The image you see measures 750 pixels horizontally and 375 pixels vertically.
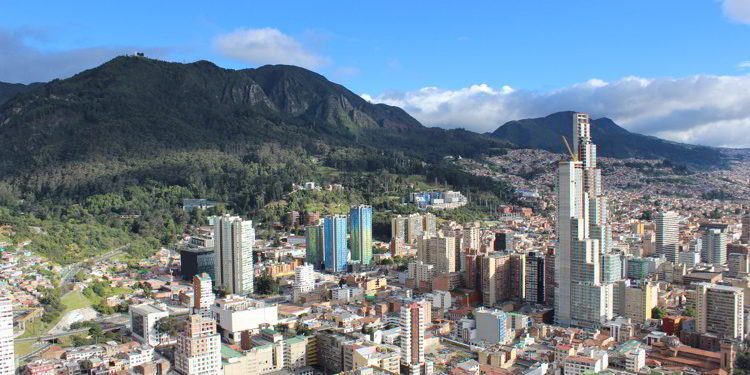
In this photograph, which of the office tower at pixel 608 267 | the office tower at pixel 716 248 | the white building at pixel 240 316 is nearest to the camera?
the white building at pixel 240 316

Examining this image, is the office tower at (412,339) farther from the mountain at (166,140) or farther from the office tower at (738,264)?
the mountain at (166,140)

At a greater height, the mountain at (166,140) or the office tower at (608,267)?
the mountain at (166,140)

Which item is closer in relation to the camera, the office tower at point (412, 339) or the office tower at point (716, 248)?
the office tower at point (412, 339)

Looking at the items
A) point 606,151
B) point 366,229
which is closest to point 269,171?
point 366,229

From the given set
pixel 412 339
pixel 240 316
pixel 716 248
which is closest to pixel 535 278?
pixel 412 339

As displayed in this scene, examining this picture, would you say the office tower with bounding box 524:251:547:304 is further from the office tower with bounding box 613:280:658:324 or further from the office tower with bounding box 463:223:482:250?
the office tower with bounding box 463:223:482:250

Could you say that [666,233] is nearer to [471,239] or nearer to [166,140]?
[471,239]

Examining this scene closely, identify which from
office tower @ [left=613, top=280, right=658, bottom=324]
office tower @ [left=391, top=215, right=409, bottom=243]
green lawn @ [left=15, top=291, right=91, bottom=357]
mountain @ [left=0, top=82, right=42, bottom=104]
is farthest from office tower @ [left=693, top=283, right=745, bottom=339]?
mountain @ [left=0, top=82, right=42, bottom=104]

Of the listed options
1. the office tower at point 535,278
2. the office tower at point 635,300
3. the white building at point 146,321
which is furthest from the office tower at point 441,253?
the white building at point 146,321
